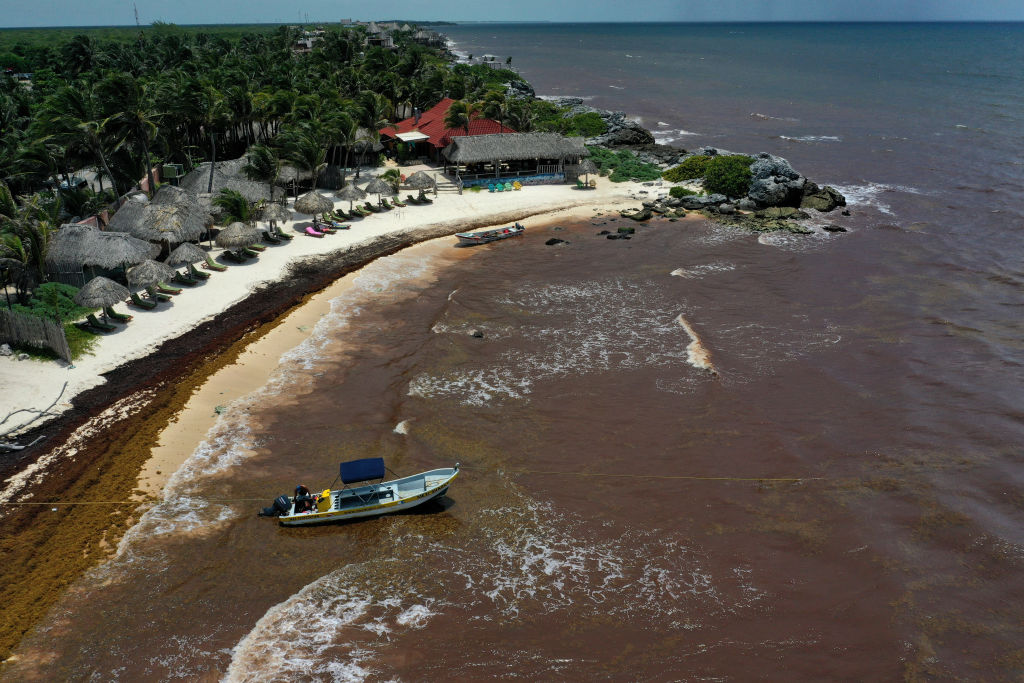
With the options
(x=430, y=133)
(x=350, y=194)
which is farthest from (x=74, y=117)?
(x=430, y=133)

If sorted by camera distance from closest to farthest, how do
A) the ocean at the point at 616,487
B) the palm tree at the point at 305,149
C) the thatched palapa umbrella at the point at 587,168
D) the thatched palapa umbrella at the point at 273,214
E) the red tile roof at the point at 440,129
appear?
the ocean at the point at 616,487 → the thatched palapa umbrella at the point at 273,214 → the palm tree at the point at 305,149 → the thatched palapa umbrella at the point at 587,168 → the red tile roof at the point at 440,129

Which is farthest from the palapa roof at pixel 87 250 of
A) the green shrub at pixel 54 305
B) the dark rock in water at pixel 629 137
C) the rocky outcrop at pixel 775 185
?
the dark rock in water at pixel 629 137

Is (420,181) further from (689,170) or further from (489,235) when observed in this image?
(689,170)

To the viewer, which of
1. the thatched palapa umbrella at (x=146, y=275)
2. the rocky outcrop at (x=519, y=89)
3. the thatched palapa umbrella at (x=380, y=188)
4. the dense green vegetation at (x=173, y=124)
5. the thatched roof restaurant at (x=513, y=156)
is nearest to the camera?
the thatched palapa umbrella at (x=146, y=275)

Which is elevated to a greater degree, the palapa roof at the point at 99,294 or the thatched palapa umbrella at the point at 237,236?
the thatched palapa umbrella at the point at 237,236

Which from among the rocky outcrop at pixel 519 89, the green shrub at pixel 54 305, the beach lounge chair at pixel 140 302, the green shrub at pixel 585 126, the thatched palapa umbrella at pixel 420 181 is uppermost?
the rocky outcrop at pixel 519 89

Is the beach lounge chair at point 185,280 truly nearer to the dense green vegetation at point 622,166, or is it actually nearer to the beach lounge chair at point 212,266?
the beach lounge chair at point 212,266

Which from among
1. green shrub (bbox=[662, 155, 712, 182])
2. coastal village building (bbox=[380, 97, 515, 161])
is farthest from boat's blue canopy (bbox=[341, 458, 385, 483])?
green shrub (bbox=[662, 155, 712, 182])

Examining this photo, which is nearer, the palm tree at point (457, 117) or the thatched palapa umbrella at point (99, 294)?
the thatched palapa umbrella at point (99, 294)
